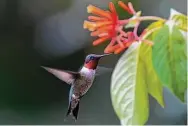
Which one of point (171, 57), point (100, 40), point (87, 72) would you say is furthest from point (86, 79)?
point (171, 57)

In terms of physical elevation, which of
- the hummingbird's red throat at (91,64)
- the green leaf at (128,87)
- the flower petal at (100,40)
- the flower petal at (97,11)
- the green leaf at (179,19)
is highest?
the flower petal at (97,11)

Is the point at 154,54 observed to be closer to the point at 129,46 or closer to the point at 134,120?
the point at 129,46

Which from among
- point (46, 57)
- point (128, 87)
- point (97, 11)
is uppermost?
point (97, 11)

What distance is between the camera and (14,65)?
3.52 ft

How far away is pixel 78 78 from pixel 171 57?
0.29 meters

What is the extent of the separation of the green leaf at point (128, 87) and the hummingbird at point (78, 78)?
0.07 m

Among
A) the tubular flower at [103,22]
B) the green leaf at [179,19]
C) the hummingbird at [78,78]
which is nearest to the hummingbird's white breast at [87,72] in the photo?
the hummingbird at [78,78]

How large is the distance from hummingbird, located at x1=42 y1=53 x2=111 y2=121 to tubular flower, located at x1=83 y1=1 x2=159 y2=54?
0.17 ft

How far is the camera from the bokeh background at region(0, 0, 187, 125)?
3.51ft

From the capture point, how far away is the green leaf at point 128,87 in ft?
3.60

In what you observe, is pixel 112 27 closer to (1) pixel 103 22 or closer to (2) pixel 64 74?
(1) pixel 103 22

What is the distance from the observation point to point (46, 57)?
1.08 meters

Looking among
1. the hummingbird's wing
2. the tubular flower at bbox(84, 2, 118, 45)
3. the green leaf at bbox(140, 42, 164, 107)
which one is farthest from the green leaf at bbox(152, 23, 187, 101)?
the hummingbird's wing

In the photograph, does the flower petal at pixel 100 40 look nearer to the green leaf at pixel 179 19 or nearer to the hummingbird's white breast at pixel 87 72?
the hummingbird's white breast at pixel 87 72
